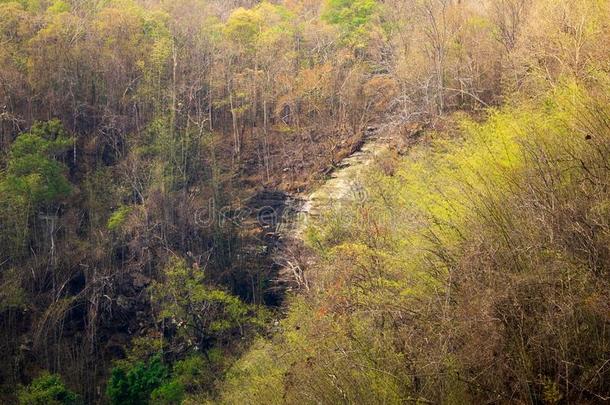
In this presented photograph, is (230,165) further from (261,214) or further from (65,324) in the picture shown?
(65,324)

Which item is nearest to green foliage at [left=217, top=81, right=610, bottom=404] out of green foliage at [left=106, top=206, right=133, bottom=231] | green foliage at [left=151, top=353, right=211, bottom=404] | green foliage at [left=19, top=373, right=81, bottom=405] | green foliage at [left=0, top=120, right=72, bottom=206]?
green foliage at [left=151, top=353, right=211, bottom=404]

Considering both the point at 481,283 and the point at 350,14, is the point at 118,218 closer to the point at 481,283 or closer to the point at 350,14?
the point at 481,283

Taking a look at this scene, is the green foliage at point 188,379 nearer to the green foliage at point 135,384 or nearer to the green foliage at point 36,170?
the green foliage at point 135,384

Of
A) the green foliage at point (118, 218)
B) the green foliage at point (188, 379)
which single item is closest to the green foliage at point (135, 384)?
the green foliage at point (188, 379)

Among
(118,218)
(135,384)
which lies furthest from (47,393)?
(118,218)

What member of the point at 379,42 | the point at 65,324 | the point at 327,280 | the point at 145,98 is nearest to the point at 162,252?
the point at 65,324
